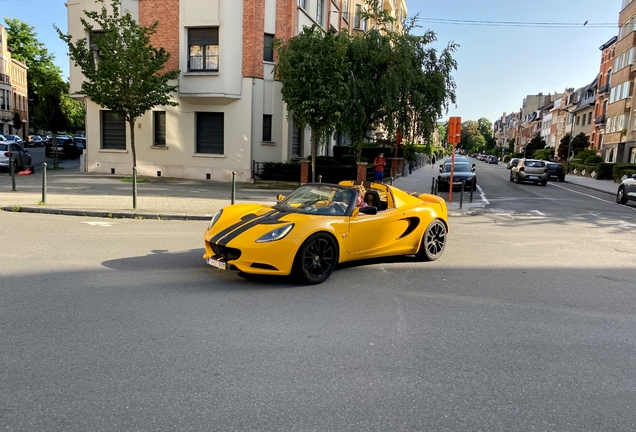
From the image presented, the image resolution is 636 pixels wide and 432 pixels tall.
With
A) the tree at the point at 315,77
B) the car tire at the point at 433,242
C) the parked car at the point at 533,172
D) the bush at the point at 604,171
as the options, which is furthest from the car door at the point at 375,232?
the bush at the point at 604,171

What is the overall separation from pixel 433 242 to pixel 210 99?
52.4 ft

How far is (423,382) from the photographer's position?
3480 mm

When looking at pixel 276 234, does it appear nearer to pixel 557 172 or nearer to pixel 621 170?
pixel 557 172

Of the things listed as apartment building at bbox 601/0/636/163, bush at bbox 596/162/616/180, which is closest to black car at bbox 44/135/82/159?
bush at bbox 596/162/616/180

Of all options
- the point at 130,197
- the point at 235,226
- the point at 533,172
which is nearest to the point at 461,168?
the point at 533,172

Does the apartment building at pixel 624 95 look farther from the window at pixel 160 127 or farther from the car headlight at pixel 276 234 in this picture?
the car headlight at pixel 276 234

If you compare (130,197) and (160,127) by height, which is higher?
(160,127)

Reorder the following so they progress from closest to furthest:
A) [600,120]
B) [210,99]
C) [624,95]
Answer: [210,99], [624,95], [600,120]

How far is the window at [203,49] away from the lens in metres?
20.9

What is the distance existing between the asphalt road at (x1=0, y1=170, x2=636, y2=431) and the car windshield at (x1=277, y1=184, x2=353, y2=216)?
0.99 m

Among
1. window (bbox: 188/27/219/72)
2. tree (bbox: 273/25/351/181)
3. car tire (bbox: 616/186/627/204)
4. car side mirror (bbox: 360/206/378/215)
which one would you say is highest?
window (bbox: 188/27/219/72)

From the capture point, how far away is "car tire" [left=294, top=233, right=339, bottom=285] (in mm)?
5781

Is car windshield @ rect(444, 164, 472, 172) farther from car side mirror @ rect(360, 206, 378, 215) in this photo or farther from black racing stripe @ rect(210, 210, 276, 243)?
black racing stripe @ rect(210, 210, 276, 243)

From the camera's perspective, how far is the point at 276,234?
18.6 feet
